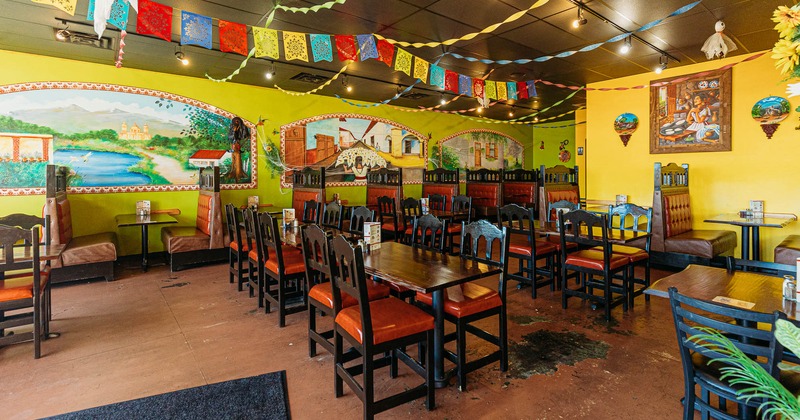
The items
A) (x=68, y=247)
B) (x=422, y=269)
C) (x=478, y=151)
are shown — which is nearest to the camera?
(x=422, y=269)

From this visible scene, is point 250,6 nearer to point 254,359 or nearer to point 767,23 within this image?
point 254,359

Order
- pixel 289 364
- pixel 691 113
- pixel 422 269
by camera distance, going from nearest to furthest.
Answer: pixel 422 269 < pixel 289 364 < pixel 691 113

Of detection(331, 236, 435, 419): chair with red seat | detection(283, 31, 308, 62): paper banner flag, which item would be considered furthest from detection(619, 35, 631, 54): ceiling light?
detection(331, 236, 435, 419): chair with red seat

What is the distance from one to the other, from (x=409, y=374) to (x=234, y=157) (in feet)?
19.2

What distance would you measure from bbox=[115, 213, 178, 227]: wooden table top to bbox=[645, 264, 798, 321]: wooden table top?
19.6ft

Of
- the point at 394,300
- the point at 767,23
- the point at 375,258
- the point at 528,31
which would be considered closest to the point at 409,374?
the point at 394,300

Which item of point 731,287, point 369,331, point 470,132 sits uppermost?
point 470,132

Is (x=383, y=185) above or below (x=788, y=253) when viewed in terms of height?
above

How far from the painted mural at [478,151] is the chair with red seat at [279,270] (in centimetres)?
667

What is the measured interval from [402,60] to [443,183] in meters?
3.48

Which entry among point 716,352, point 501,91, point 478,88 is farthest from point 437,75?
point 716,352

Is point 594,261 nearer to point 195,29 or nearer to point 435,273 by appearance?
point 435,273

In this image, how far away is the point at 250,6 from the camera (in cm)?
399

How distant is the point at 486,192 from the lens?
29.4 feet
